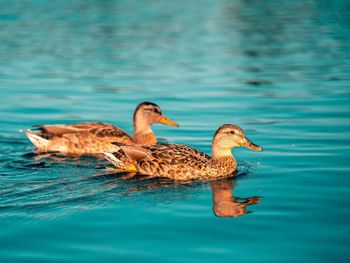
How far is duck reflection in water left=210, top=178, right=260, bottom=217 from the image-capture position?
802 centimetres

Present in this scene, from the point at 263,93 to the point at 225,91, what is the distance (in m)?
0.84

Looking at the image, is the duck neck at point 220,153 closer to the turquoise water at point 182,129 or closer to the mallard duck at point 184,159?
the mallard duck at point 184,159

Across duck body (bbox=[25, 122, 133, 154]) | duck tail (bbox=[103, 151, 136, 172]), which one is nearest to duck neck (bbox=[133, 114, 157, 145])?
duck body (bbox=[25, 122, 133, 154])

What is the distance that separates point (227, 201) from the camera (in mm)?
8469

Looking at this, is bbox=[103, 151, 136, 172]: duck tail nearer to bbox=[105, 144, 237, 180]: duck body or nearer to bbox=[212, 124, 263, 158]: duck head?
bbox=[105, 144, 237, 180]: duck body

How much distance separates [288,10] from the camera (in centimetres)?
3966

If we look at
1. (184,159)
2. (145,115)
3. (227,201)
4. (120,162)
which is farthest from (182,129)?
(227,201)

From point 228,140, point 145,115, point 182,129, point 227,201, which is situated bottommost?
point 227,201

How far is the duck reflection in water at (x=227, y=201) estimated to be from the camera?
8016 mm

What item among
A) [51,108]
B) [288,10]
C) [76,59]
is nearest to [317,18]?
[288,10]

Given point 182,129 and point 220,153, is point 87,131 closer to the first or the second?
point 182,129

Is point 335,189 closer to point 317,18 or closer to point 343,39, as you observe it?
point 343,39

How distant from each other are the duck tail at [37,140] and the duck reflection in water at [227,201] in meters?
3.69

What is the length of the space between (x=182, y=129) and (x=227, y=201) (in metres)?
4.92
